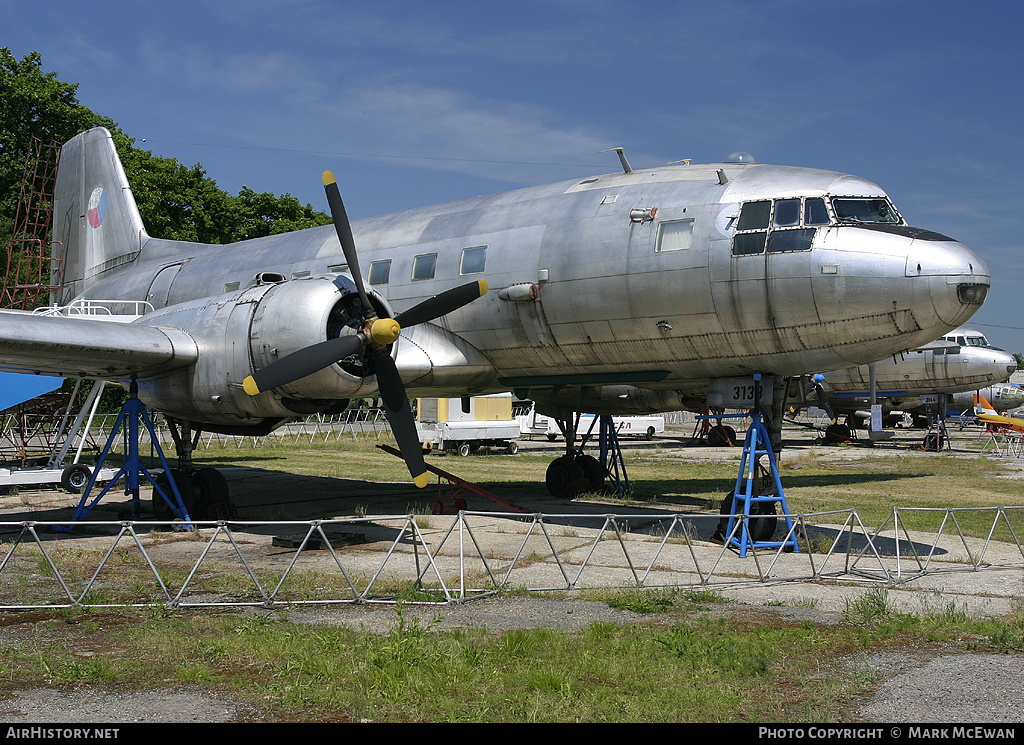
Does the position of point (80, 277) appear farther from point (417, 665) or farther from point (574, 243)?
point (417, 665)

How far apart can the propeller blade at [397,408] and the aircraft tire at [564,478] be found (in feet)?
26.4

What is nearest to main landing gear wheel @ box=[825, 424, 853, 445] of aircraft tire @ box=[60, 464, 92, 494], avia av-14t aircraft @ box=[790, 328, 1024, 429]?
avia av-14t aircraft @ box=[790, 328, 1024, 429]

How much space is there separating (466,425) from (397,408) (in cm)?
2409

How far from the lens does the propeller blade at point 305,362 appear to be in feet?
41.6

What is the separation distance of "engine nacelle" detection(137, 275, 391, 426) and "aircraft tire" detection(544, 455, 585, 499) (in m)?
8.06

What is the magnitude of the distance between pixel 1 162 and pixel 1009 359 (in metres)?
53.8

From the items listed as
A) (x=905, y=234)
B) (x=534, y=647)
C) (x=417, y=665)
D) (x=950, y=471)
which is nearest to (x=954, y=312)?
(x=905, y=234)

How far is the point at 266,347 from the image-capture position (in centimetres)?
1327

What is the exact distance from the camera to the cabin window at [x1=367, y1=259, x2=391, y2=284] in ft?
56.4

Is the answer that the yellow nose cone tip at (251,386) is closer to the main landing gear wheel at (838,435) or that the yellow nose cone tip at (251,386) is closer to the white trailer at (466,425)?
the white trailer at (466,425)

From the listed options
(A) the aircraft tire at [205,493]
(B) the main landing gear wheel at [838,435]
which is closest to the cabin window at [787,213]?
(A) the aircraft tire at [205,493]

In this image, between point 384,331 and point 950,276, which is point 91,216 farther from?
point 950,276

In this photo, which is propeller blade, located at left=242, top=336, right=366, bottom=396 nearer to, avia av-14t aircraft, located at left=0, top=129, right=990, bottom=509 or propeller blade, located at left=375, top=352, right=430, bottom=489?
avia av-14t aircraft, located at left=0, top=129, right=990, bottom=509

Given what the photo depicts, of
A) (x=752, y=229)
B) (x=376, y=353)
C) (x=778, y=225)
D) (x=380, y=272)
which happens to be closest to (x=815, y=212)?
(x=778, y=225)
